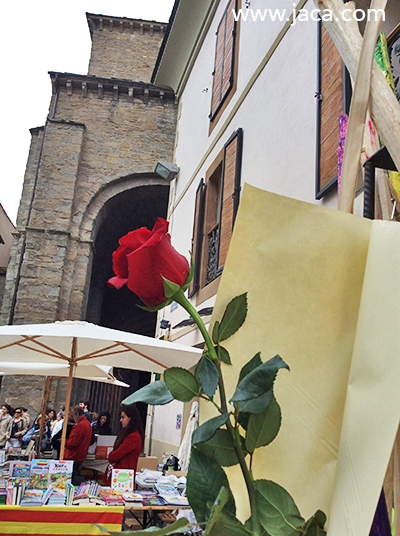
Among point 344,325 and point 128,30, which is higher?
point 128,30

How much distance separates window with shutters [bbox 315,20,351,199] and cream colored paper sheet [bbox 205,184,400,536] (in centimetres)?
358

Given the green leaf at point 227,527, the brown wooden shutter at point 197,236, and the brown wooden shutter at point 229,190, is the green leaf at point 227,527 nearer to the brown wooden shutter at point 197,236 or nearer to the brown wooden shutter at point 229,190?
the brown wooden shutter at point 229,190

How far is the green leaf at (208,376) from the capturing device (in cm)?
43

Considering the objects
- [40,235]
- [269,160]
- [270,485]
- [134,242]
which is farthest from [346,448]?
[40,235]

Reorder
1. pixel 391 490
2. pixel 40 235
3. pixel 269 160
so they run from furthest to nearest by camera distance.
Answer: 1. pixel 40 235
2. pixel 269 160
3. pixel 391 490

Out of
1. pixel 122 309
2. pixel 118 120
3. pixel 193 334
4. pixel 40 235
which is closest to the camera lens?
pixel 193 334

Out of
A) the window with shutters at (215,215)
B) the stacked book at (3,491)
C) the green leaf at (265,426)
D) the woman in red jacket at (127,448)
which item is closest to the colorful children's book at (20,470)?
the stacked book at (3,491)

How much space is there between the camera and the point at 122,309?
2153 centimetres

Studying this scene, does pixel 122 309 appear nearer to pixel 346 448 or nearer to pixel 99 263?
pixel 99 263

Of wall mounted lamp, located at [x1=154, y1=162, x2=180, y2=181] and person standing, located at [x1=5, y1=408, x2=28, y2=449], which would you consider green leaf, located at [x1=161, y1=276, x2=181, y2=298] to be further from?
wall mounted lamp, located at [x1=154, y1=162, x2=180, y2=181]

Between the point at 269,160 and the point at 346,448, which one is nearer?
the point at 346,448

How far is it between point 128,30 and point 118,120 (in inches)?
209

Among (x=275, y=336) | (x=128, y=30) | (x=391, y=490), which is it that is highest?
(x=128, y=30)

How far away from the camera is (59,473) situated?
3992 millimetres
